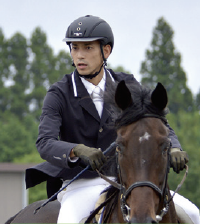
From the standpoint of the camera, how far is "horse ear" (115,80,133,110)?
565 centimetres

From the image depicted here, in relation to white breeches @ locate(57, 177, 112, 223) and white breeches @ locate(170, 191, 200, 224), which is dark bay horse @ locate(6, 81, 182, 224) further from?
white breeches @ locate(170, 191, 200, 224)

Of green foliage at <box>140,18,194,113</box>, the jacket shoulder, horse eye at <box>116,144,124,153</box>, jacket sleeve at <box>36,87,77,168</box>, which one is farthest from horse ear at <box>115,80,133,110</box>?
green foliage at <box>140,18,194,113</box>

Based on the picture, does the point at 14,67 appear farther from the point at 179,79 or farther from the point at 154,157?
the point at 154,157

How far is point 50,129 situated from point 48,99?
0.45 meters

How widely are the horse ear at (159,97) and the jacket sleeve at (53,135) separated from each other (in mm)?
940

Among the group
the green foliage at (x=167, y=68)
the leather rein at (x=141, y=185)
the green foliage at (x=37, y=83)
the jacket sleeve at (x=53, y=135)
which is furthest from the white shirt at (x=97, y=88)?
the green foliage at (x=167, y=68)

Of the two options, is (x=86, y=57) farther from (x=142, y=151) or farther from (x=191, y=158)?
(x=191, y=158)

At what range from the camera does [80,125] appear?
6.80 metres

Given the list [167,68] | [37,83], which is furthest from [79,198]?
[37,83]

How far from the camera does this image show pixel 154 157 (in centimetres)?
534

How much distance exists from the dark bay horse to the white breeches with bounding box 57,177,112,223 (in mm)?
319

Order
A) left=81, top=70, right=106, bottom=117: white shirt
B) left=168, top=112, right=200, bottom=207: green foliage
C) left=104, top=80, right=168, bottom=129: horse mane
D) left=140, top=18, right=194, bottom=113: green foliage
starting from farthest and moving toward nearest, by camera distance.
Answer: left=140, top=18, right=194, bottom=113: green foliage < left=168, top=112, right=200, bottom=207: green foliage < left=81, top=70, right=106, bottom=117: white shirt < left=104, top=80, right=168, bottom=129: horse mane

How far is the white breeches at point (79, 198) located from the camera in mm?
6223

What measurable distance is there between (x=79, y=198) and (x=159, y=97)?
4.73ft
